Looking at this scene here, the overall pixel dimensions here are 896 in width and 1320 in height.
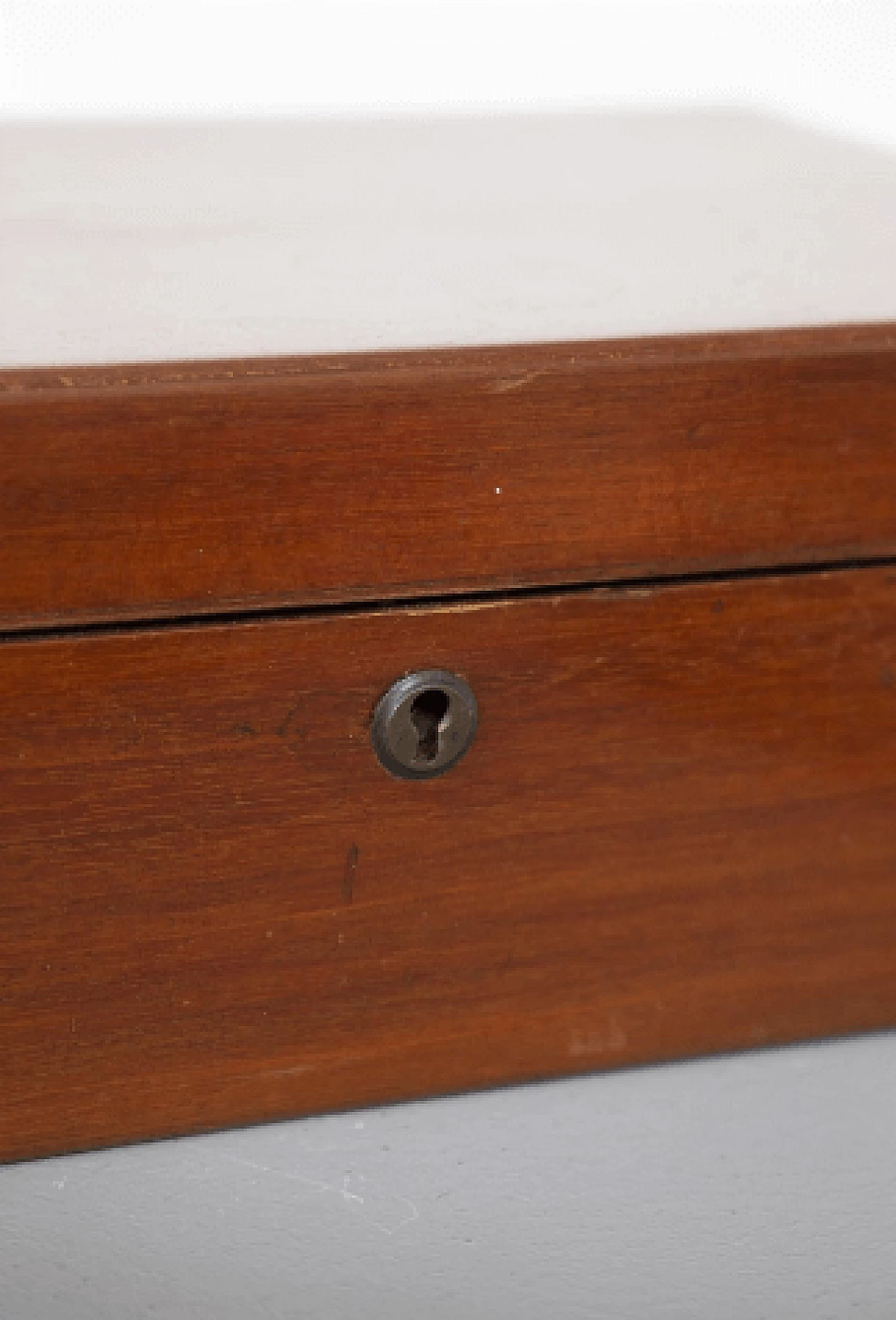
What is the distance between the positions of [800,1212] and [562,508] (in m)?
0.35

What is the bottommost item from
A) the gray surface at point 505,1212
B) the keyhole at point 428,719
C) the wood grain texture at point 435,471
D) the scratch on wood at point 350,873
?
the gray surface at point 505,1212

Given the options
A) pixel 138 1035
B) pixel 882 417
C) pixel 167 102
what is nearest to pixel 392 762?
pixel 138 1035

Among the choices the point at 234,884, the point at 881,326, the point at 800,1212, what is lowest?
the point at 800,1212

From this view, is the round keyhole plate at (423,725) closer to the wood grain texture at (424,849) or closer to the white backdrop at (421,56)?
the wood grain texture at (424,849)

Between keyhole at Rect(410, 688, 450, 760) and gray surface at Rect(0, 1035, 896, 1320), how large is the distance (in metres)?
0.20

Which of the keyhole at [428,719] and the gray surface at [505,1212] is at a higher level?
the keyhole at [428,719]

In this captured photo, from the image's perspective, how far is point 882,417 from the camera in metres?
0.85

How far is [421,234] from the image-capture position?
98 cm

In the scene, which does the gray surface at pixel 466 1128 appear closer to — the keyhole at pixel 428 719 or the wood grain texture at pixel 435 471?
the wood grain texture at pixel 435 471

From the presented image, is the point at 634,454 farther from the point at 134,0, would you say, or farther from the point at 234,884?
the point at 134,0

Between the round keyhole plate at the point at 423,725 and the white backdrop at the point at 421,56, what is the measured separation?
731 mm

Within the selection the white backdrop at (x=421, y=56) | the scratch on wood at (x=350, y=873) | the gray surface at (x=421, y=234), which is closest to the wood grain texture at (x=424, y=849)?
the scratch on wood at (x=350, y=873)

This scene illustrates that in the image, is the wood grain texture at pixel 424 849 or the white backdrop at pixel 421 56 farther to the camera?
the white backdrop at pixel 421 56

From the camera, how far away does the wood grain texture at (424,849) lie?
2.66ft
